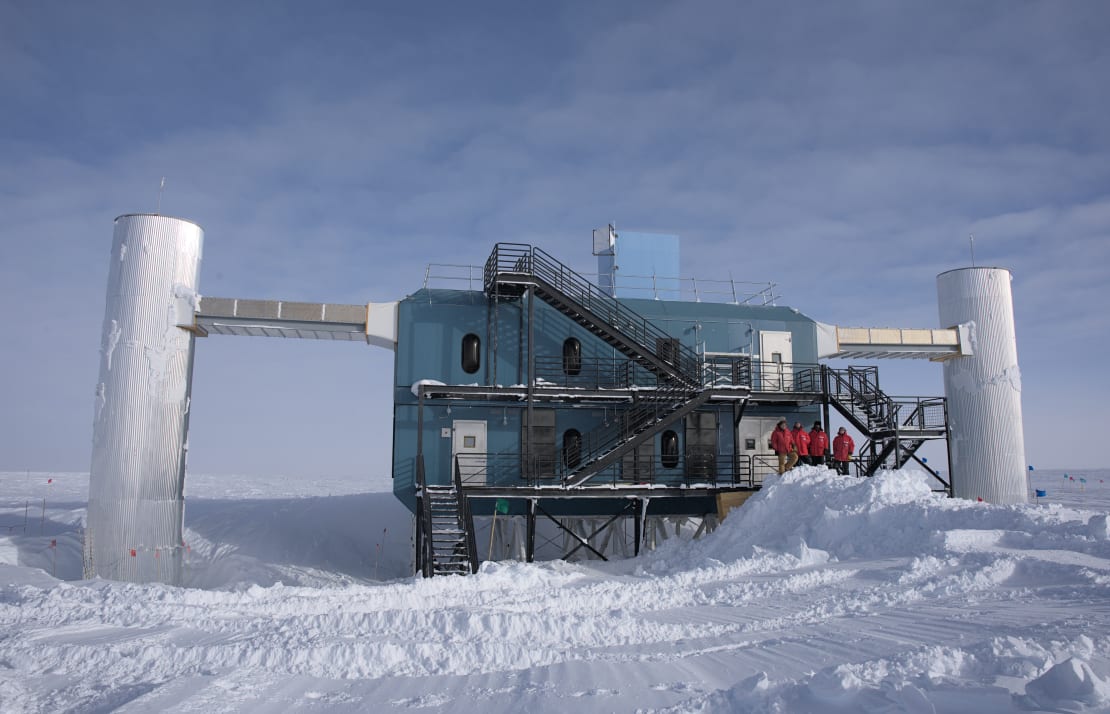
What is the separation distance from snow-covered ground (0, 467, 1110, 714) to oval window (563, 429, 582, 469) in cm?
612

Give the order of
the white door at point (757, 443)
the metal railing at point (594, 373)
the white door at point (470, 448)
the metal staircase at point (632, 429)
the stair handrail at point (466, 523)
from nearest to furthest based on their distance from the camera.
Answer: the stair handrail at point (466, 523), the metal staircase at point (632, 429), the white door at point (470, 448), the metal railing at point (594, 373), the white door at point (757, 443)

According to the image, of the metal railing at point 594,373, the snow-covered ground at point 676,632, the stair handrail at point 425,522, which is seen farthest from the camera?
the metal railing at point 594,373

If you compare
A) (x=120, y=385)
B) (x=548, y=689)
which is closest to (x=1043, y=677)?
(x=548, y=689)

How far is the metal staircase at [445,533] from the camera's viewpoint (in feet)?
59.3

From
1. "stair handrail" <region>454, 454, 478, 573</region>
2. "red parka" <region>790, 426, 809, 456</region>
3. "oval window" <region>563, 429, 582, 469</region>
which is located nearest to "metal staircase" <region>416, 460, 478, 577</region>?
"stair handrail" <region>454, 454, 478, 573</region>

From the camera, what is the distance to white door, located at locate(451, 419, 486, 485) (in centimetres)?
2434

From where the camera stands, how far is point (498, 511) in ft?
81.4

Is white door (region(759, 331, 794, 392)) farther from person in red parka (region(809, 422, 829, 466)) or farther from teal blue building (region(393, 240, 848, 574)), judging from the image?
person in red parka (region(809, 422, 829, 466))

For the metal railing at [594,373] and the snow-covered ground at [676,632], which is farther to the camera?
the metal railing at [594,373]

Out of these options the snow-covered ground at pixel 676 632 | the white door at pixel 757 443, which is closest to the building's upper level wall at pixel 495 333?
the white door at pixel 757 443

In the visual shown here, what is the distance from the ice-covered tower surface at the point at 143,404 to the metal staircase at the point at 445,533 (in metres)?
6.88


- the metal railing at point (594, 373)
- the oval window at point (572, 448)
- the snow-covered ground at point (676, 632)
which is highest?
the metal railing at point (594, 373)

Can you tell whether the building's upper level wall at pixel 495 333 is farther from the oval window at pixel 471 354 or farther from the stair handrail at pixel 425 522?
the stair handrail at pixel 425 522

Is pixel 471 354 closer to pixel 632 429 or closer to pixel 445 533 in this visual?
pixel 632 429
